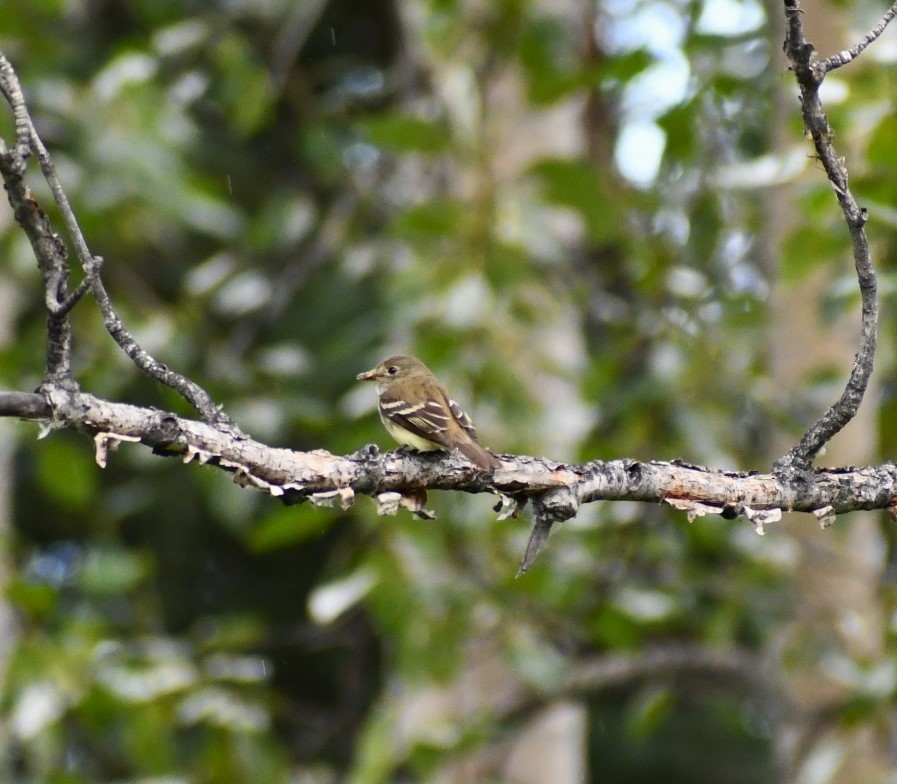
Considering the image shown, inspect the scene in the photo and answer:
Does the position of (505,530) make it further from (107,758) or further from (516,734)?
(107,758)

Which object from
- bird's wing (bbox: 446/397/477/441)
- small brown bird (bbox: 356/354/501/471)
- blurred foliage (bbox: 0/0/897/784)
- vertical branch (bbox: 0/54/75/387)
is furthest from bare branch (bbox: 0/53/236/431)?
blurred foliage (bbox: 0/0/897/784)

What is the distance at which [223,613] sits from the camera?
27.9 ft

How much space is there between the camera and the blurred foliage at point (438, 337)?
15.5 feet

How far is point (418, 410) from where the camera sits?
3.61 metres

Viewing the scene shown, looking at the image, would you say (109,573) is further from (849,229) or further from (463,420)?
(849,229)

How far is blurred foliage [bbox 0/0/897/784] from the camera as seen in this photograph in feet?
15.5

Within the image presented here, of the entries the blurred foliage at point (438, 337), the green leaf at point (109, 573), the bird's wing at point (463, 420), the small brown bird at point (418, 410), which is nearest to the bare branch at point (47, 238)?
the small brown bird at point (418, 410)

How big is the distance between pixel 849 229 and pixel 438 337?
2.55m

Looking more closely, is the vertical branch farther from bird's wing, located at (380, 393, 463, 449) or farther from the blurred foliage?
the blurred foliage

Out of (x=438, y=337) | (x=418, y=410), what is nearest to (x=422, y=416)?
(x=418, y=410)

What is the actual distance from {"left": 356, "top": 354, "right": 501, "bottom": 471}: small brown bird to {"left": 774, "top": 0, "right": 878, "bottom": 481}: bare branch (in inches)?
27.4

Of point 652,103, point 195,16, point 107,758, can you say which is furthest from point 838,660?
point 195,16

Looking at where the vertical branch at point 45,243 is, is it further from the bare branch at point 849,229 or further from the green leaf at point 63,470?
the green leaf at point 63,470

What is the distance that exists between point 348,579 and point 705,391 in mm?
1762
